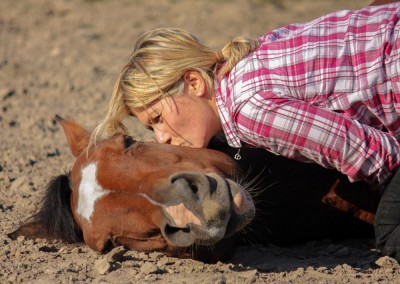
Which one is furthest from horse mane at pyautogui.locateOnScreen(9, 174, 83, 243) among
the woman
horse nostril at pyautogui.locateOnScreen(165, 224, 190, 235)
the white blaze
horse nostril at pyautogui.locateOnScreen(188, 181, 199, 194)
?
horse nostril at pyautogui.locateOnScreen(188, 181, 199, 194)

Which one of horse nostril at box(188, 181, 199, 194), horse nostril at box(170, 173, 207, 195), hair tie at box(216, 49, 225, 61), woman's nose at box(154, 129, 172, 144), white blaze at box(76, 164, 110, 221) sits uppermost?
hair tie at box(216, 49, 225, 61)

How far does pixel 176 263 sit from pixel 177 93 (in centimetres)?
70

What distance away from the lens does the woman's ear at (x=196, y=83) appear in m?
3.64

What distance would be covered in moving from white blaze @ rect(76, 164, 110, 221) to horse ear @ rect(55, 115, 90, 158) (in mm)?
381

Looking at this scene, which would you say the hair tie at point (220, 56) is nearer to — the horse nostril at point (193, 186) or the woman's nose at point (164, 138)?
the woman's nose at point (164, 138)

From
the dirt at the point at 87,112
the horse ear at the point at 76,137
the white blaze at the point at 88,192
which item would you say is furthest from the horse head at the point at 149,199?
the horse ear at the point at 76,137

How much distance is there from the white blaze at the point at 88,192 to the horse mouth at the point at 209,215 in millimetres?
359

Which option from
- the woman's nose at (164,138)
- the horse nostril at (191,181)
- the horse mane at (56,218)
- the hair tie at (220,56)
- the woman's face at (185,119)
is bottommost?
the horse mane at (56,218)

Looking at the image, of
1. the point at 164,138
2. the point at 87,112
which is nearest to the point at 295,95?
the point at 164,138

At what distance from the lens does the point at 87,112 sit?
604 cm

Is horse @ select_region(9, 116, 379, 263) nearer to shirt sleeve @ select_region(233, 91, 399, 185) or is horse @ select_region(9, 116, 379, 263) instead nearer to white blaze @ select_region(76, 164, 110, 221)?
white blaze @ select_region(76, 164, 110, 221)

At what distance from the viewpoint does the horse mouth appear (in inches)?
118

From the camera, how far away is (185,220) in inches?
119

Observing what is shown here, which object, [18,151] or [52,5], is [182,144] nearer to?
[18,151]
